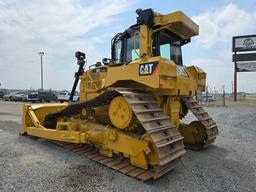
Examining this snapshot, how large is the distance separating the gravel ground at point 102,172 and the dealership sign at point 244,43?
17.9 m

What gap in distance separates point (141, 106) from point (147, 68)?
717 millimetres

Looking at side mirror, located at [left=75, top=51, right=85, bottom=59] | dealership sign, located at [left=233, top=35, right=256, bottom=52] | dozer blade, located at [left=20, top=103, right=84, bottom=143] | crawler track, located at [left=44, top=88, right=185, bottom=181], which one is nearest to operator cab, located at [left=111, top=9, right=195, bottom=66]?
crawler track, located at [left=44, top=88, right=185, bottom=181]

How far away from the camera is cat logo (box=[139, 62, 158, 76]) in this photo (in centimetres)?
454

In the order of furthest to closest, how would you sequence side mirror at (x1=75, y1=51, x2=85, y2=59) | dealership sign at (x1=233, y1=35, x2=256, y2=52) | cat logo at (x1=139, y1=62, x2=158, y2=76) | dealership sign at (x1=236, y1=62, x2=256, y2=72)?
dealership sign at (x1=233, y1=35, x2=256, y2=52) → dealership sign at (x1=236, y1=62, x2=256, y2=72) → side mirror at (x1=75, y1=51, x2=85, y2=59) → cat logo at (x1=139, y1=62, x2=158, y2=76)

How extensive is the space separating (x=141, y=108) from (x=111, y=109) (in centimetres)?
78

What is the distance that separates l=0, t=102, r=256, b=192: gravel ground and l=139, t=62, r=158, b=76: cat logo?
1.88m

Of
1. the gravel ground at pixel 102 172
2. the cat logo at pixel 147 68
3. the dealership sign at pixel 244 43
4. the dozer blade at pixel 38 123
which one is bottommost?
Result: the gravel ground at pixel 102 172

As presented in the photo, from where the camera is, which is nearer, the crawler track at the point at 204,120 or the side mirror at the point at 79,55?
the crawler track at the point at 204,120

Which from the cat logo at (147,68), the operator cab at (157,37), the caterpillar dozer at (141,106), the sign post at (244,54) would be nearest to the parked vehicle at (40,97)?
the sign post at (244,54)

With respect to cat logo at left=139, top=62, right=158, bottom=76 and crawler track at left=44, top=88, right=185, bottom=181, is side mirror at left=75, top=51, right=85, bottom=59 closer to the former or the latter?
crawler track at left=44, top=88, right=185, bottom=181

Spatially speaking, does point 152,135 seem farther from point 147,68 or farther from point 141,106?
point 147,68

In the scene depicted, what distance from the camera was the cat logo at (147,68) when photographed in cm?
454

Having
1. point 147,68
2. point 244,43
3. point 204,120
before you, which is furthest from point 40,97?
point 147,68

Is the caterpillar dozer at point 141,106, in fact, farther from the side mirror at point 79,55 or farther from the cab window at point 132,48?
the side mirror at point 79,55
